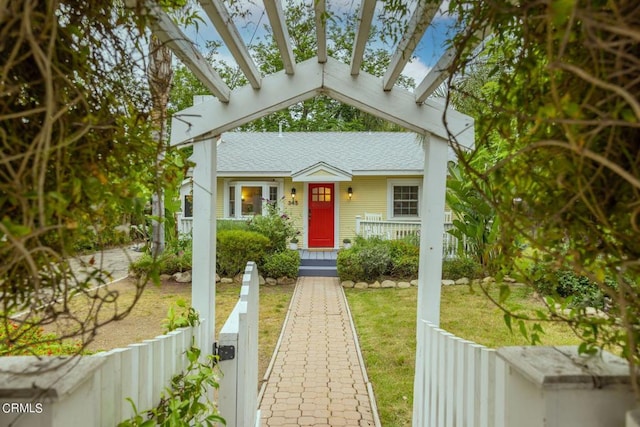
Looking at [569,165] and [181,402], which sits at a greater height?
[569,165]

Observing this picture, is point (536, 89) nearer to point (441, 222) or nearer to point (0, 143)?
point (0, 143)

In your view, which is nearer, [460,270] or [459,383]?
[459,383]

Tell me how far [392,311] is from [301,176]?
254 inches

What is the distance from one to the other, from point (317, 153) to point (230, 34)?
13.0m

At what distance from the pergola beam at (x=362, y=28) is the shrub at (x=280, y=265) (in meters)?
7.82

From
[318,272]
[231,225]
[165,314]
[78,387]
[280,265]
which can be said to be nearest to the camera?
[78,387]

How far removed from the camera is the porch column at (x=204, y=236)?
3098 millimetres

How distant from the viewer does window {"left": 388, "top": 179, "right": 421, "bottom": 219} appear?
1399cm

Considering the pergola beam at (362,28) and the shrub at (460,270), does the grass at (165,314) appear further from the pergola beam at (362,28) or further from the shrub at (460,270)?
the shrub at (460,270)

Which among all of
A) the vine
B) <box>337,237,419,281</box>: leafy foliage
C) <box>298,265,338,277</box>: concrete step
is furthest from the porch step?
the vine

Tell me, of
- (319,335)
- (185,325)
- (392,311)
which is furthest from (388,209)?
(185,325)

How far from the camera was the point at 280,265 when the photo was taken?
404 inches

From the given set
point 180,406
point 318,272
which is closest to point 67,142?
point 180,406

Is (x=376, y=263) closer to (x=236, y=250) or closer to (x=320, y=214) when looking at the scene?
(x=236, y=250)
